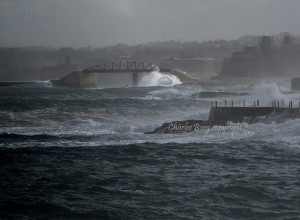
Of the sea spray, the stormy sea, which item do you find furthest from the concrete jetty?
the sea spray

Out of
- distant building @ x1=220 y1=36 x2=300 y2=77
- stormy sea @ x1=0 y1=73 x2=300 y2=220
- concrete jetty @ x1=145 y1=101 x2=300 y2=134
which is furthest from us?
distant building @ x1=220 y1=36 x2=300 y2=77

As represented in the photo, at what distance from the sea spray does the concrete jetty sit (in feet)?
237

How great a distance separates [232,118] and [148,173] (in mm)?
12867

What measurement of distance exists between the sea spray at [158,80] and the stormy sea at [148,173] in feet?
247

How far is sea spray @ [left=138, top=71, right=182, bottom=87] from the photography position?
342 feet

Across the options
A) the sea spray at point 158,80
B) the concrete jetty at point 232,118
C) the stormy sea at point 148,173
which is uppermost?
the sea spray at point 158,80

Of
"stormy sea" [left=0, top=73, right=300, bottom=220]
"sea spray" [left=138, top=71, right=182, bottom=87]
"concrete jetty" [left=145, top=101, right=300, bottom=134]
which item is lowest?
"stormy sea" [left=0, top=73, right=300, bottom=220]

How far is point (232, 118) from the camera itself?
28703 mm

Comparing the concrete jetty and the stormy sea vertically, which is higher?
the concrete jetty

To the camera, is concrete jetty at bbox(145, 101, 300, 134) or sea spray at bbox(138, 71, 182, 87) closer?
concrete jetty at bbox(145, 101, 300, 134)

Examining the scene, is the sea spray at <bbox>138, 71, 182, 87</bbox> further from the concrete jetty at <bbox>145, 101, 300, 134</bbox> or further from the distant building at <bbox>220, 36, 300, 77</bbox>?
the concrete jetty at <bbox>145, 101, 300, 134</bbox>

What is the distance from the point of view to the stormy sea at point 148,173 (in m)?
12.8

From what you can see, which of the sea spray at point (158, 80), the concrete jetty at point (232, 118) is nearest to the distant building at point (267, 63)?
the sea spray at point (158, 80)

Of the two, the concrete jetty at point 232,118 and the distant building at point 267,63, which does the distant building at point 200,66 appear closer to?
the distant building at point 267,63
